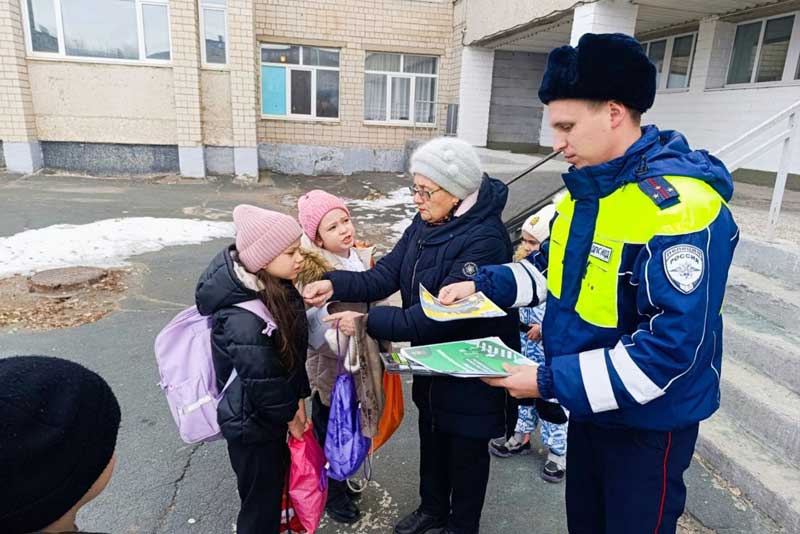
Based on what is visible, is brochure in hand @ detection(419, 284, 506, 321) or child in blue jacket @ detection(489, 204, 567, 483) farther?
child in blue jacket @ detection(489, 204, 567, 483)

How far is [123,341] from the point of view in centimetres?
425

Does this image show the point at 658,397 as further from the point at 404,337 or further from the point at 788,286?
the point at 788,286

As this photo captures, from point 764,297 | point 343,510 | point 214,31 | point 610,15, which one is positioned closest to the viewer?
point 343,510

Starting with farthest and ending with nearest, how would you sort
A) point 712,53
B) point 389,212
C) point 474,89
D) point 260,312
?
point 474,89
point 389,212
point 712,53
point 260,312

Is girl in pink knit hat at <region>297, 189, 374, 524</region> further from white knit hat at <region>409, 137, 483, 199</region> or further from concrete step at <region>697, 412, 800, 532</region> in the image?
concrete step at <region>697, 412, 800, 532</region>

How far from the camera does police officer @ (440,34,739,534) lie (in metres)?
1.31

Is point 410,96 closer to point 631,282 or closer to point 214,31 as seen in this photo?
point 214,31

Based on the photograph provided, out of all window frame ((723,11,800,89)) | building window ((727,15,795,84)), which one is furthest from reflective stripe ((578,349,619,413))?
building window ((727,15,795,84))

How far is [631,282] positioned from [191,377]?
152 cm

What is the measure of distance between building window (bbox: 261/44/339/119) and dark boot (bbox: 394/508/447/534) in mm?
13701

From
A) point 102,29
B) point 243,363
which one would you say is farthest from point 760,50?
point 102,29

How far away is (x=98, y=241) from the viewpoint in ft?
23.3

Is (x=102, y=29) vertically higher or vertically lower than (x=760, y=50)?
higher

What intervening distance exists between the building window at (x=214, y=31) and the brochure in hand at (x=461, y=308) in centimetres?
1279
